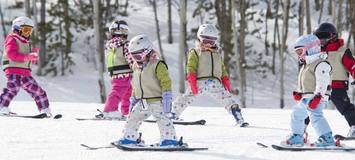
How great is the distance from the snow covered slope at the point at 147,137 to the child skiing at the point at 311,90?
29cm

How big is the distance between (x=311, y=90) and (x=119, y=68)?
404cm

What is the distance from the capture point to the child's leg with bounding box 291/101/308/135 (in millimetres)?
7344

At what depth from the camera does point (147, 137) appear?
28.2 ft

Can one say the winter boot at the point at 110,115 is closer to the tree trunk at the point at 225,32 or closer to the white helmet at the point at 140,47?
the white helmet at the point at 140,47

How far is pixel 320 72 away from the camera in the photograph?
7176 millimetres

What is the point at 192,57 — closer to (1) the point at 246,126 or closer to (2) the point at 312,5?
(1) the point at 246,126

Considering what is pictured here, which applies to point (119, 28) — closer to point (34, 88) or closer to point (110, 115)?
point (110, 115)

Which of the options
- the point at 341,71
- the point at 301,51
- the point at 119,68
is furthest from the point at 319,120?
the point at 119,68

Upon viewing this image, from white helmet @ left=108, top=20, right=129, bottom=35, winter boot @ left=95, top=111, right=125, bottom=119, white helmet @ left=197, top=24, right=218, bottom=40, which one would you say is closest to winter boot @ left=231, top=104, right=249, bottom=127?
white helmet @ left=197, top=24, right=218, bottom=40

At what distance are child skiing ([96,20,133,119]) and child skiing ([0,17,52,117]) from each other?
1131 mm

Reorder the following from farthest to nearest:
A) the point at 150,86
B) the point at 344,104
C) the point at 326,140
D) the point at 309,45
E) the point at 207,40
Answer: the point at 207,40 → the point at 344,104 → the point at 326,140 → the point at 150,86 → the point at 309,45

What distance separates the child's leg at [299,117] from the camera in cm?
734

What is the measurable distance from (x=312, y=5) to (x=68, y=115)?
1240 inches

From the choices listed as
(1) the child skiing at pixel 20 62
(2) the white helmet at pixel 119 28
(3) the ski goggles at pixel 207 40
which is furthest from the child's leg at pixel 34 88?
(3) the ski goggles at pixel 207 40
